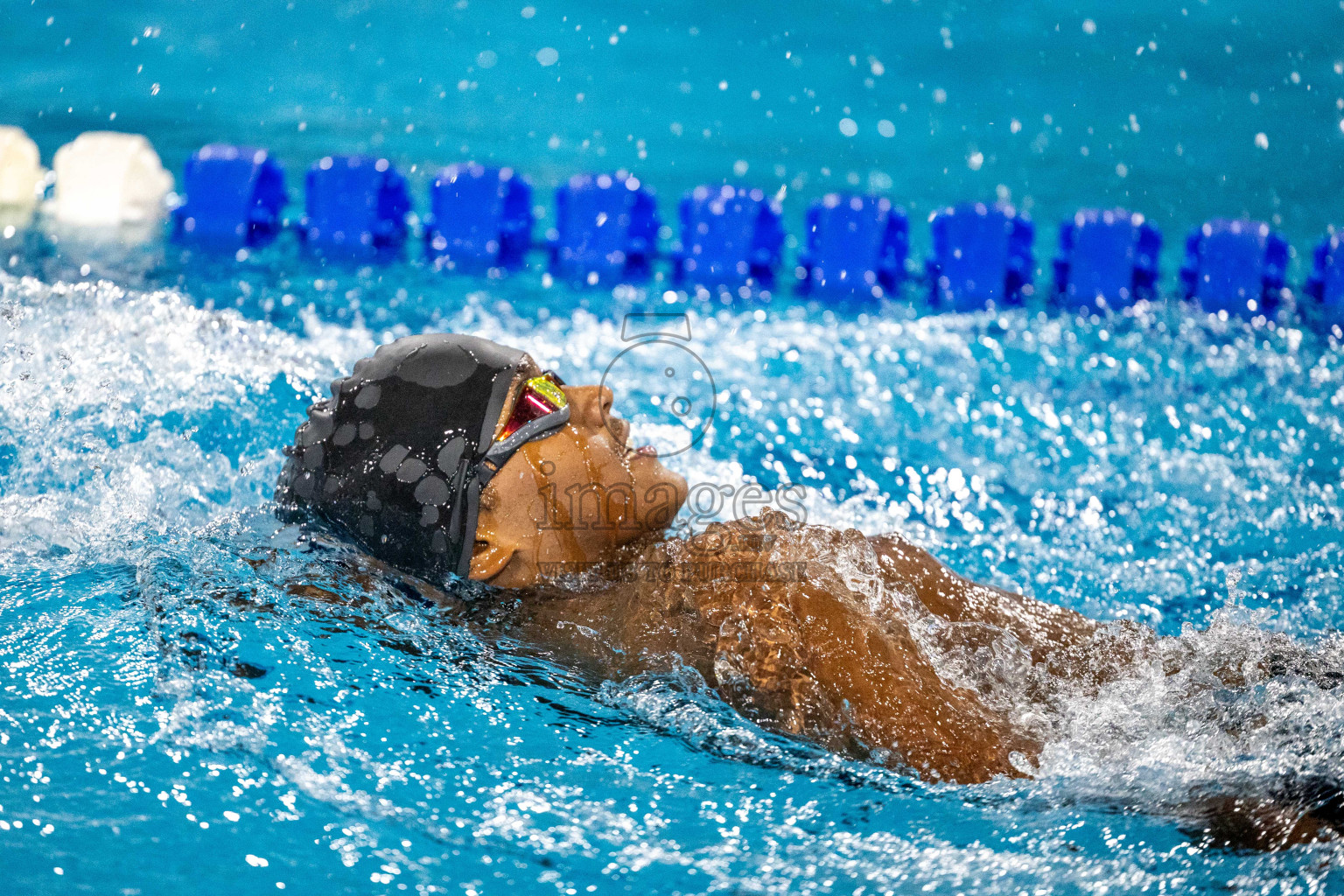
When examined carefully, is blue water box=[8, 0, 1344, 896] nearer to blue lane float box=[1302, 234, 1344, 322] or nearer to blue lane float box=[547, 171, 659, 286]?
blue lane float box=[547, 171, 659, 286]

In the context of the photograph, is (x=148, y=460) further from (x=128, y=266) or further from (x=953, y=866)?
(x=128, y=266)

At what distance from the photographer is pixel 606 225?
5.21 metres

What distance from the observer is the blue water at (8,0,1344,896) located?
1586 millimetres

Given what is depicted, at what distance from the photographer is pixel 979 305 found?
4793mm

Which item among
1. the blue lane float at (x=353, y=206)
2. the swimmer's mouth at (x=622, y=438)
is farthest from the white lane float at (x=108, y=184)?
the swimmer's mouth at (x=622, y=438)

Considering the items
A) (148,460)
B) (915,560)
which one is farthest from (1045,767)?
(148,460)

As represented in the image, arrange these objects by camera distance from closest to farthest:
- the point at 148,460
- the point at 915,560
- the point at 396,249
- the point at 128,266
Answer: the point at 915,560, the point at 148,460, the point at 128,266, the point at 396,249

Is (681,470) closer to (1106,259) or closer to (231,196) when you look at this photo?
(1106,259)

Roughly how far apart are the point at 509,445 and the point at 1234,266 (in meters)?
4.31

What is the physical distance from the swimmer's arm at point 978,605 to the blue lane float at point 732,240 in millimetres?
3086

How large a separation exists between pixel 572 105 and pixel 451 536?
6136mm

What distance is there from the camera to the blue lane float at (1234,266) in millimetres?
4945

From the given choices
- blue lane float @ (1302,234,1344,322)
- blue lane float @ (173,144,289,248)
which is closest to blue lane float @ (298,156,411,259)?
blue lane float @ (173,144,289,248)

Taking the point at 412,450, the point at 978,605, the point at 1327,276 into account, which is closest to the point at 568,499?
the point at 412,450
